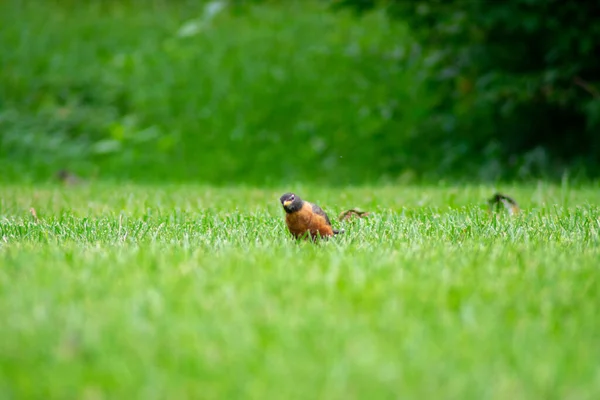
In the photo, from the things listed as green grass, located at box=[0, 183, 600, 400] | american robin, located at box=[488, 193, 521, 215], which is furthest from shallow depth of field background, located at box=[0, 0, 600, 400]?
american robin, located at box=[488, 193, 521, 215]

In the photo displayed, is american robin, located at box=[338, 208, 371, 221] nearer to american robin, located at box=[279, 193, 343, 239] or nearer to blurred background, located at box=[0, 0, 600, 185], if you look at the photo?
american robin, located at box=[279, 193, 343, 239]

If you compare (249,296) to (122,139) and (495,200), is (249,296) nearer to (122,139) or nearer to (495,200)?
(495,200)

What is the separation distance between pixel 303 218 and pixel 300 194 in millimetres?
4191

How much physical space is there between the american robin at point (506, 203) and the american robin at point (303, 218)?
217 cm

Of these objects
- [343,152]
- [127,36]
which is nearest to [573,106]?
[343,152]

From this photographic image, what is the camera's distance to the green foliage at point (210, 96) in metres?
14.1

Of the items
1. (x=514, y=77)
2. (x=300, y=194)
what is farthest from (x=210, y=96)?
(x=300, y=194)

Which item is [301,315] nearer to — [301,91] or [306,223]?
[306,223]

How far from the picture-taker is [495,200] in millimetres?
6914

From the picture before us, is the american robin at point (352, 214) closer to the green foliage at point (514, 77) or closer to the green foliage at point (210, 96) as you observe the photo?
the green foliage at point (514, 77)

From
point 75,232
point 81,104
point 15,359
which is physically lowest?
point 15,359

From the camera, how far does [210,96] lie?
1627 centimetres

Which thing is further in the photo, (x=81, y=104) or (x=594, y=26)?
(x=81, y=104)

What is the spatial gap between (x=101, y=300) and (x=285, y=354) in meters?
1.00
